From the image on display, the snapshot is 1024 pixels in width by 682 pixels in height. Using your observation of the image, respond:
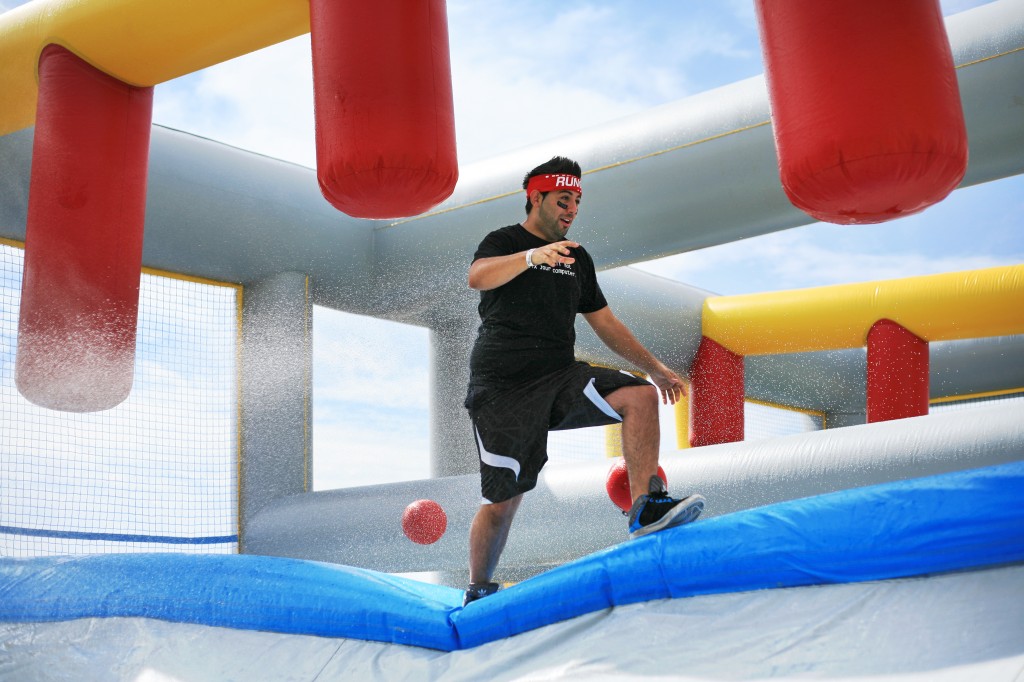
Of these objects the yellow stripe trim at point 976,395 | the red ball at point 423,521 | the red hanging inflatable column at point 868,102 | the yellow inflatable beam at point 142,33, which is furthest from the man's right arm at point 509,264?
the yellow stripe trim at point 976,395

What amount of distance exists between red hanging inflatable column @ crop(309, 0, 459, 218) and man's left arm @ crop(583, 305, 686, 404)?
567mm

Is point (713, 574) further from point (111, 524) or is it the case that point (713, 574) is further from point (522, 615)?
point (111, 524)

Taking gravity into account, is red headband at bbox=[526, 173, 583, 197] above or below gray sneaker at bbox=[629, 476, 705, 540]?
above

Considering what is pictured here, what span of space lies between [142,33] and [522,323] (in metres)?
1.79

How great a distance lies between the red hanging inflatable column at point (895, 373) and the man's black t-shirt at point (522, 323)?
9.24 ft

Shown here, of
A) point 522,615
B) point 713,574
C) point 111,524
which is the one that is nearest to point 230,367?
point 111,524

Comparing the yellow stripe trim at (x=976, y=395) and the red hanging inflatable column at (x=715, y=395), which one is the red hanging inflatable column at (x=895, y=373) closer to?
the red hanging inflatable column at (x=715, y=395)

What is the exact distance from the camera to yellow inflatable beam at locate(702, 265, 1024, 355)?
5230 millimetres

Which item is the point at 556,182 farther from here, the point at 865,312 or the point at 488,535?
the point at 865,312

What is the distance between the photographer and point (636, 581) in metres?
2.21

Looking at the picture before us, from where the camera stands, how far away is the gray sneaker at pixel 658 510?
7.82 ft

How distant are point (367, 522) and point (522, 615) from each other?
8.06 feet

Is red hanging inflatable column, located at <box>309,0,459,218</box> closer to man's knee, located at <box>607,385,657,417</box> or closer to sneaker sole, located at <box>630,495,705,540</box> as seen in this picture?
man's knee, located at <box>607,385,657,417</box>

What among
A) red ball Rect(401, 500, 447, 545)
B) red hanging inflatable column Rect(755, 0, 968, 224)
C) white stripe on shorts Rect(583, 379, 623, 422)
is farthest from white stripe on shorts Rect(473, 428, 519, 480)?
red ball Rect(401, 500, 447, 545)
